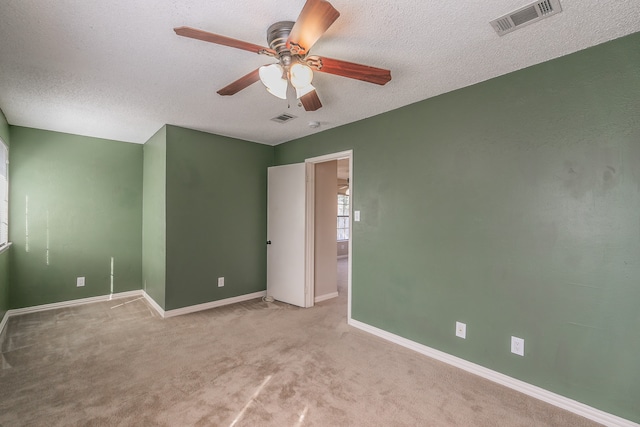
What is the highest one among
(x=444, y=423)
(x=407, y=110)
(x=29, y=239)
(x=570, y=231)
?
(x=407, y=110)

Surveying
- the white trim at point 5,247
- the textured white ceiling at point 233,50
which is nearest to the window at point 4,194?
the white trim at point 5,247

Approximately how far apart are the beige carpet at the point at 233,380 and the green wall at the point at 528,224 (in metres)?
0.33

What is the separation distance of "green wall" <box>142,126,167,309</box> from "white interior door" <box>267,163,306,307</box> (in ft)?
4.82

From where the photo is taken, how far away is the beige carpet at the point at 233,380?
1.91 meters

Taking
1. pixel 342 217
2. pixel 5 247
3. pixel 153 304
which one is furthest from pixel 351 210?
pixel 342 217

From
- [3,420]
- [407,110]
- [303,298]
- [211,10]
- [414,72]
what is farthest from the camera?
[303,298]

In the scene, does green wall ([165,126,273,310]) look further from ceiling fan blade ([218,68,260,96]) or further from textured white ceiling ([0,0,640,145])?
ceiling fan blade ([218,68,260,96])

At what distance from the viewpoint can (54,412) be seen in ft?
6.32

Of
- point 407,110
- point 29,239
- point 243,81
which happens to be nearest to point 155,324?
point 29,239

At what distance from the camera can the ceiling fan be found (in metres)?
1.41

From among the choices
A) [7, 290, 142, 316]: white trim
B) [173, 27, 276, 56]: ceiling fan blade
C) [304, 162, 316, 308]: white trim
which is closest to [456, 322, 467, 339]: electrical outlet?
[304, 162, 316, 308]: white trim

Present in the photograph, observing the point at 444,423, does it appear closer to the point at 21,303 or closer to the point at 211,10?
the point at 211,10

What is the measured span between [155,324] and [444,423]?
3.13 m

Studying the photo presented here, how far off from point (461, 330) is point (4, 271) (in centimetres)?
498
